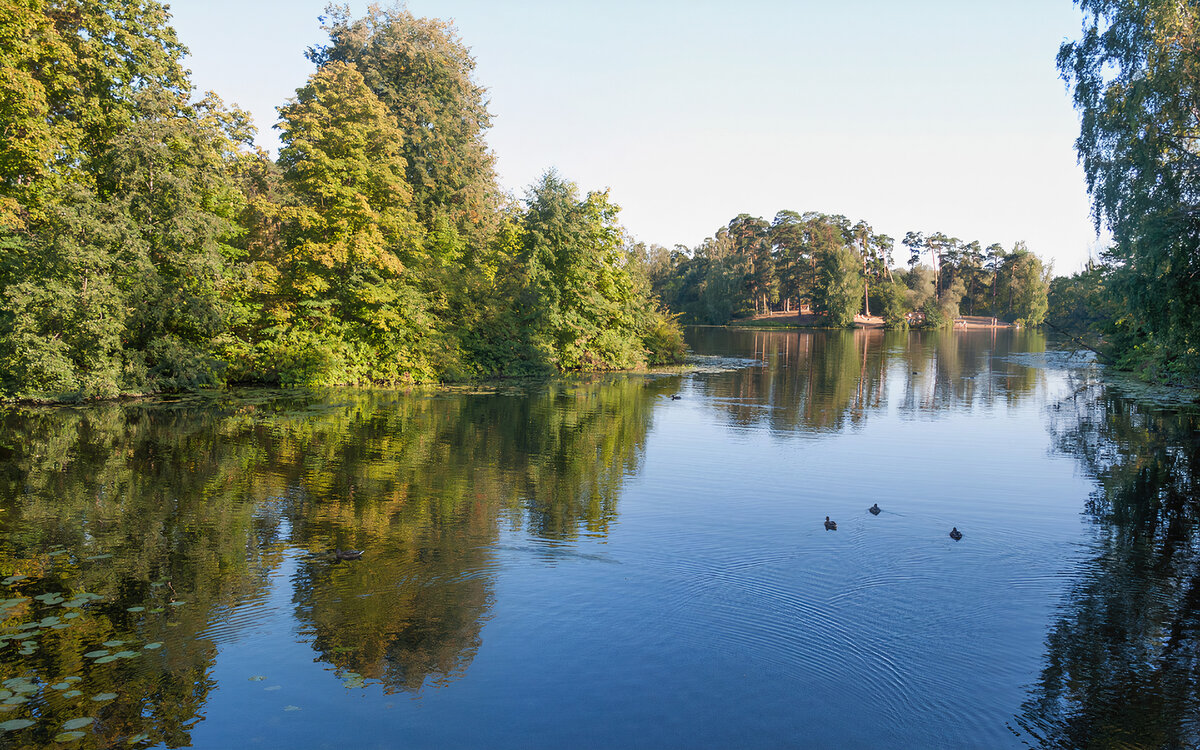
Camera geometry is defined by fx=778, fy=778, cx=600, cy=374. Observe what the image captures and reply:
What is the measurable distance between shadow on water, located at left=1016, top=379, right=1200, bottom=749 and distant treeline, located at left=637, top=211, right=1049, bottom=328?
9665cm

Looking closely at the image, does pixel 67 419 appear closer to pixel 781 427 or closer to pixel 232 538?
pixel 232 538

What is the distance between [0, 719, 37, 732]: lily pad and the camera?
249 inches

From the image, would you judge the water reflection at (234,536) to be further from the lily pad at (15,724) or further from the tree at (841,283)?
the tree at (841,283)

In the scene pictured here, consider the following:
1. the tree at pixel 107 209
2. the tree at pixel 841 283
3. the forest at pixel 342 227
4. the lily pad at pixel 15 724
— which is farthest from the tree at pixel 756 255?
the lily pad at pixel 15 724

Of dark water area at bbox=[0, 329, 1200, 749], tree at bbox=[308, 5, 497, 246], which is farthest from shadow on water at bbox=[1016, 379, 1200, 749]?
tree at bbox=[308, 5, 497, 246]

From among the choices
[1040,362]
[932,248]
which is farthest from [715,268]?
[1040,362]

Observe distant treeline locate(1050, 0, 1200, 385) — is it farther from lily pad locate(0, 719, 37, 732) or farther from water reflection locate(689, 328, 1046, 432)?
lily pad locate(0, 719, 37, 732)

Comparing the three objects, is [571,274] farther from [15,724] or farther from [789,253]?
[789,253]

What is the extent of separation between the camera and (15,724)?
6.40 meters

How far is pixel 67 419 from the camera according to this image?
73.1ft

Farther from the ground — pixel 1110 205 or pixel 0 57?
pixel 0 57

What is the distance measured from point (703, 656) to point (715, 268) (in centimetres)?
11011

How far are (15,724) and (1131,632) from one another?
36.3 ft

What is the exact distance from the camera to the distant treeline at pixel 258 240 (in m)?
24.6
